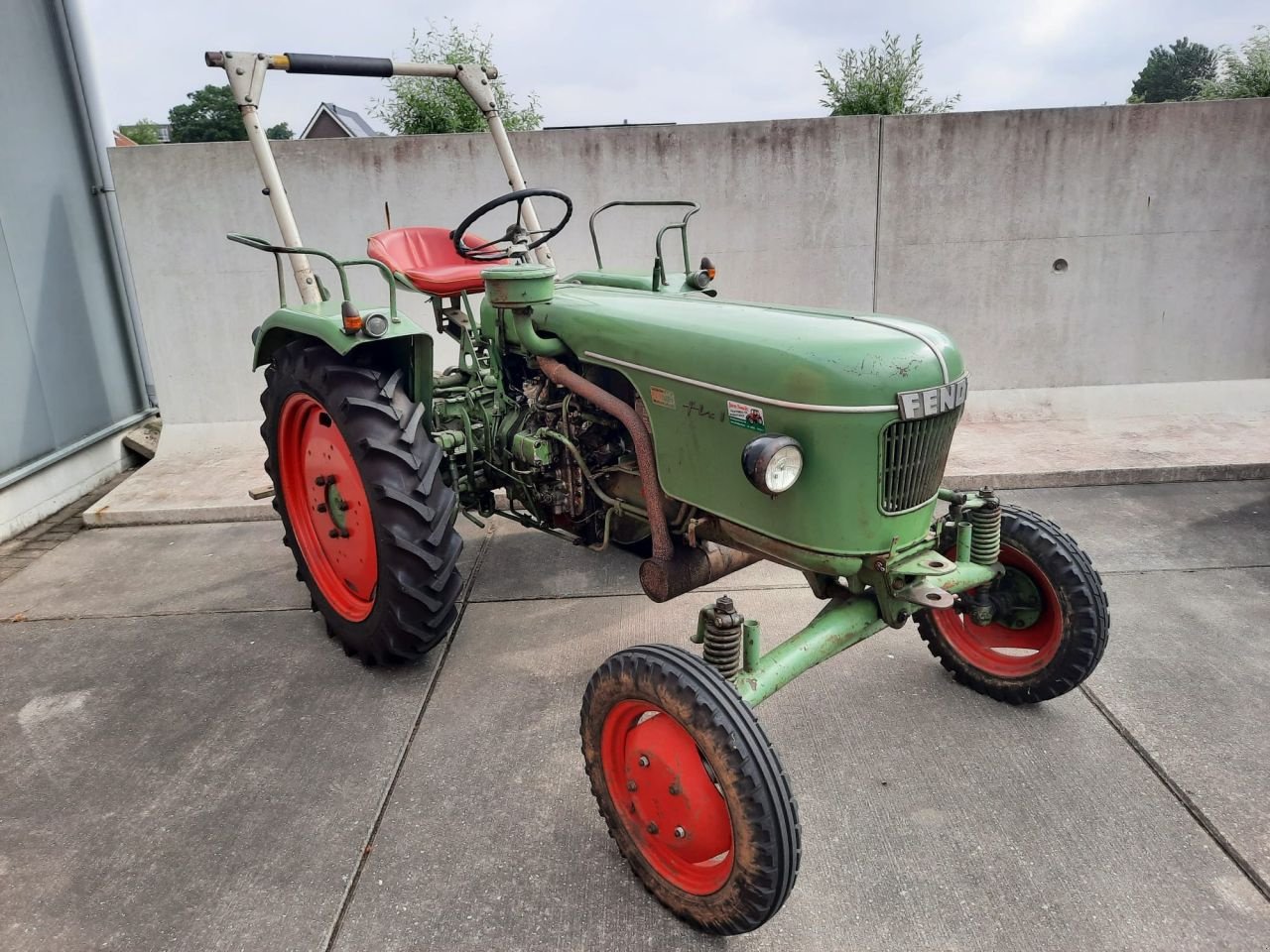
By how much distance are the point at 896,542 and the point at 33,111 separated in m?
5.43

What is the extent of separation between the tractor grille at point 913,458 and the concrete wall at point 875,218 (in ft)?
11.5

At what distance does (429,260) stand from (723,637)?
2.33m

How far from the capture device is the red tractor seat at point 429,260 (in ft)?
10.4

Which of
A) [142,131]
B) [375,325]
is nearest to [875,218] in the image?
[375,325]

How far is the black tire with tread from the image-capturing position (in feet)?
5.32

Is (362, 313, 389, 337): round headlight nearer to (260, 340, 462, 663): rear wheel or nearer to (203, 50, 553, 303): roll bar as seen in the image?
(260, 340, 462, 663): rear wheel

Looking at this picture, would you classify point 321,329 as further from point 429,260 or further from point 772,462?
point 772,462

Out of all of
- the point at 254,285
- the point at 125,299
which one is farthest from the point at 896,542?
the point at 125,299

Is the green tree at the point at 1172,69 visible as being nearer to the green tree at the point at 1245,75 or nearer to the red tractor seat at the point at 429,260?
the green tree at the point at 1245,75

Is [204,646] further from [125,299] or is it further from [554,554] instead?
[125,299]

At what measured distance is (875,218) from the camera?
17.3ft

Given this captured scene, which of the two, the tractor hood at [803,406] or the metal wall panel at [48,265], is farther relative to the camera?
the metal wall panel at [48,265]

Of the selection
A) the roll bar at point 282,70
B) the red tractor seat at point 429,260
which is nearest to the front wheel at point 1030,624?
the red tractor seat at point 429,260

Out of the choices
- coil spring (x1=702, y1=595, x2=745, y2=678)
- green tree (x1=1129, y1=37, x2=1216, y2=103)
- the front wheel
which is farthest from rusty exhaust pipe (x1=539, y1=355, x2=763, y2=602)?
green tree (x1=1129, y1=37, x2=1216, y2=103)
